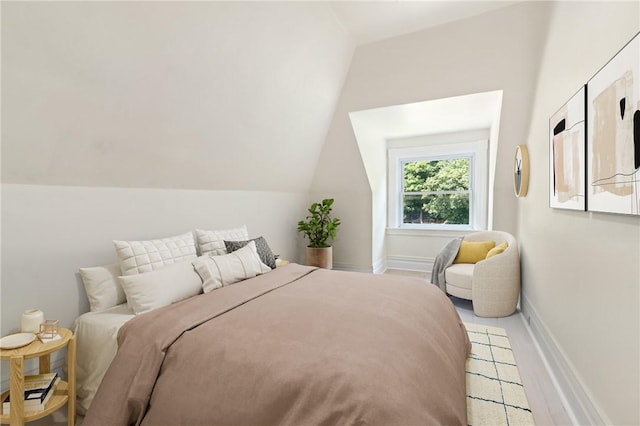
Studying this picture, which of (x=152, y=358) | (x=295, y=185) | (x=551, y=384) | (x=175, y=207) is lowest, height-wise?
(x=551, y=384)

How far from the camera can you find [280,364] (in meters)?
1.32

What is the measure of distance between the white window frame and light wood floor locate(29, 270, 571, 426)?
6.46ft

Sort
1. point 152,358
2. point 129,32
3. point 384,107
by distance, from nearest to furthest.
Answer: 1. point 152,358
2. point 129,32
3. point 384,107

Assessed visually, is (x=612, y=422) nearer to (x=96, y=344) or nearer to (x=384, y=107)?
(x=96, y=344)

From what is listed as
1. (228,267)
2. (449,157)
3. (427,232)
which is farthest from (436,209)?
(228,267)

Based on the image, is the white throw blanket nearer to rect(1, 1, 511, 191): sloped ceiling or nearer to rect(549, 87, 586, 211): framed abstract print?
rect(549, 87, 586, 211): framed abstract print

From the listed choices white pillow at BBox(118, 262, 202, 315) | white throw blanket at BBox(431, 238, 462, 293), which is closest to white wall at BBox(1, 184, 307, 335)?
white pillow at BBox(118, 262, 202, 315)

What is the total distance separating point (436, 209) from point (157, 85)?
4.50 m

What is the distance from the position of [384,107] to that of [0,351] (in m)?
3.89

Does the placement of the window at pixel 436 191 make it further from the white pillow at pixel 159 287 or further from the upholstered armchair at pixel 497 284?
the white pillow at pixel 159 287

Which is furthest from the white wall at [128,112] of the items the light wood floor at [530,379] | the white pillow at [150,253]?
the light wood floor at [530,379]

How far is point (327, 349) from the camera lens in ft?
4.55

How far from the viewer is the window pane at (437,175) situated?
5.12 m

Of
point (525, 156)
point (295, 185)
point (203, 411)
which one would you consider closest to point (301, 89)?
point (295, 185)
